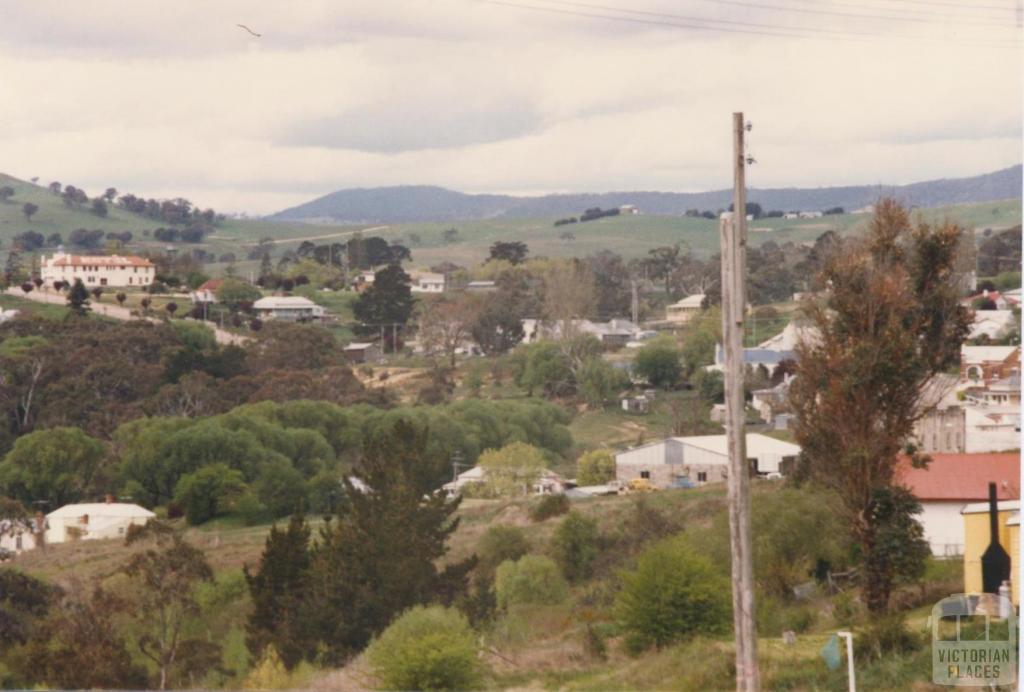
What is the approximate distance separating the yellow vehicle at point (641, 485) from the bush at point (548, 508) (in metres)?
2.48

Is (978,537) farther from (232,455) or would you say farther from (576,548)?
(232,455)

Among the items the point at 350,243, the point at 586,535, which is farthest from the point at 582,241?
the point at 586,535

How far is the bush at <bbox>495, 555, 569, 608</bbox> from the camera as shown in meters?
19.7

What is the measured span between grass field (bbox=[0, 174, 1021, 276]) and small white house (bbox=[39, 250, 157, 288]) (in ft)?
26.7

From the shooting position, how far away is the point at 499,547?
22266 millimetres

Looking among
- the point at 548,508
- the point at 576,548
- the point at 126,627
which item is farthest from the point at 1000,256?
the point at 126,627

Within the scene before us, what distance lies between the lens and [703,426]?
36.8 m

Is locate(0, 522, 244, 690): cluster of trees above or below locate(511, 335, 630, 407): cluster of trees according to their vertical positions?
below

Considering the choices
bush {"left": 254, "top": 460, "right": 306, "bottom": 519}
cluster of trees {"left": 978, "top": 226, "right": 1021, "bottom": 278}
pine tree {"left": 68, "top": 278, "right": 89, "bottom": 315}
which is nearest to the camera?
bush {"left": 254, "top": 460, "right": 306, "bottom": 519}

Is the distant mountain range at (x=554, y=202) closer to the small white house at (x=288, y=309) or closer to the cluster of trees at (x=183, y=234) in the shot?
the cluster of trees at (x=183, y=234)

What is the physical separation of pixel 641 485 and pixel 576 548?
25.5 ft

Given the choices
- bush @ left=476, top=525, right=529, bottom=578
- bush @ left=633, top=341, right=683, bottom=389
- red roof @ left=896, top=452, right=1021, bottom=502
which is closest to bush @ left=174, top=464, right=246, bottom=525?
bush @ left=476, top=525, right=529, bottom=578

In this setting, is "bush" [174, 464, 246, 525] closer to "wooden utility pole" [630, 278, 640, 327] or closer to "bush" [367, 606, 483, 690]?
"bush" [367, 606, 483, 690]

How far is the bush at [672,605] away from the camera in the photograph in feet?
43.5
